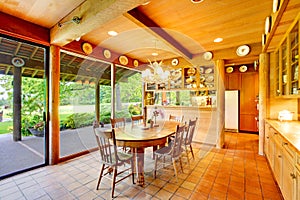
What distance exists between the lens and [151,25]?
255 cm

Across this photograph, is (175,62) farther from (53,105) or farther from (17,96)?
(17,96)

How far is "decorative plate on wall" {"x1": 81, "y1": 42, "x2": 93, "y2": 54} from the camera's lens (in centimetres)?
339

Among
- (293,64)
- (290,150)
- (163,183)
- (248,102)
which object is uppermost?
(293,64)

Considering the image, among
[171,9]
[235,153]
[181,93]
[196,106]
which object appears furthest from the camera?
[181,93]

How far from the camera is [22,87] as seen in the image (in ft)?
9.40

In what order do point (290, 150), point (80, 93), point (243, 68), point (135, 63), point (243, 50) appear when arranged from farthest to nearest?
point (243, 68) → point (135, 63) → point (80, 93) → point (243, 50) → point (290, 150)

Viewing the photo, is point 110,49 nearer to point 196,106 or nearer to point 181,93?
point 181,93

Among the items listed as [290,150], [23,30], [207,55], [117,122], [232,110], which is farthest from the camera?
[232,110]

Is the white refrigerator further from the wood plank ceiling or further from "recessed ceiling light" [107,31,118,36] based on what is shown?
"recessed ceiling light" [107,31,118,36]

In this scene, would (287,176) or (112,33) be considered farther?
(112,33)

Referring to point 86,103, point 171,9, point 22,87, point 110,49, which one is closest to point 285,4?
point 171,9

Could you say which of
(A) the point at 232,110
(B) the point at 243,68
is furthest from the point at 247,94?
(B) the point at 243,68

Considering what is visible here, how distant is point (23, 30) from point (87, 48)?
1.18 m

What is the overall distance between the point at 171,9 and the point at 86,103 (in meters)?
3.52
